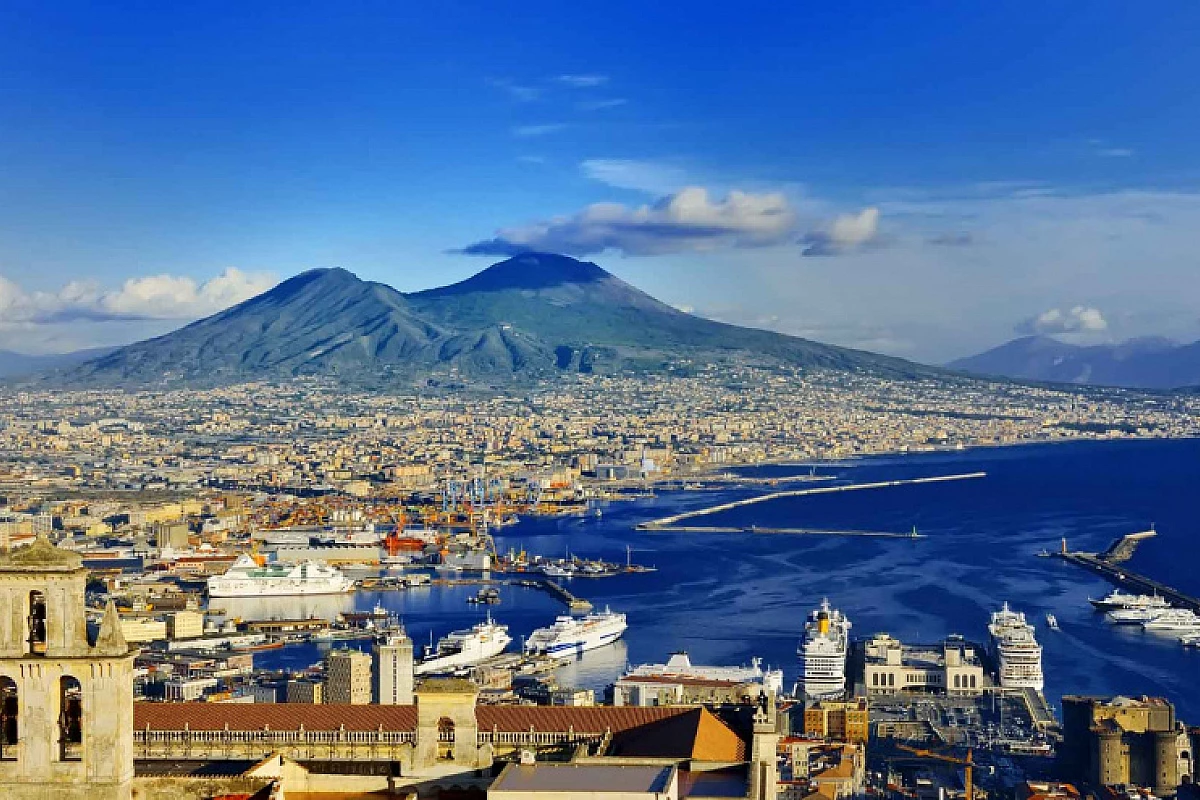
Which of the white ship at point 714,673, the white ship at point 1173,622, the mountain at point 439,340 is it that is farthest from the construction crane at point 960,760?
the mountain at point 439,340

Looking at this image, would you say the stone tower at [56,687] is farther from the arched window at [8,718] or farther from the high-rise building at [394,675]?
the high-rise building at [394,675]

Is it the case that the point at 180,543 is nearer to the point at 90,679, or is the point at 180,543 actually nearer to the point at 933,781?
the point at 933,781

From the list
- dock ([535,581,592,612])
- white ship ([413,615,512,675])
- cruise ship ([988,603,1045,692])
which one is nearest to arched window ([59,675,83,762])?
white ship ([413,615,512,675])

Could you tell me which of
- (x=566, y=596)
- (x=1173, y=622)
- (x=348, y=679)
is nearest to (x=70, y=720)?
(x=348, y=679)

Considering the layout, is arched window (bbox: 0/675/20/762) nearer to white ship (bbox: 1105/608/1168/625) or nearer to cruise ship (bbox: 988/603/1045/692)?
cruise ship (bbox: 988/603/1045/692)

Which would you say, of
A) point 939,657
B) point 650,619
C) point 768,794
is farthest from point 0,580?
point 650,619

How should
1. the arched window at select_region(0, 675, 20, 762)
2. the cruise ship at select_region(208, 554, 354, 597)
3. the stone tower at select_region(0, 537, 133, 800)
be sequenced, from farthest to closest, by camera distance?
1. the cruise ship at select_region(208, 554, 354, 597)
2. the arched window at select_region(0, 675, 20, 762)
3. the stone tower at select_region(0, 537, 133, 800)
